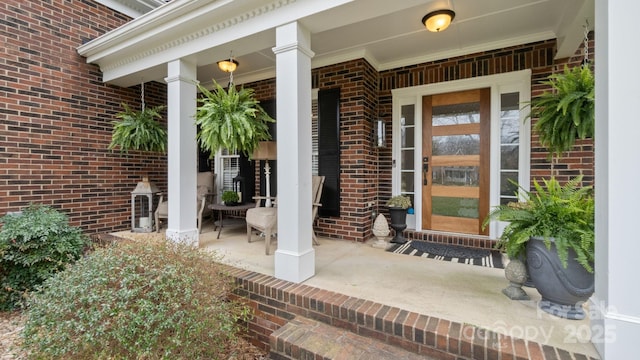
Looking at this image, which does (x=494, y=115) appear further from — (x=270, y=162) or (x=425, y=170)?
(x=270, y=162)

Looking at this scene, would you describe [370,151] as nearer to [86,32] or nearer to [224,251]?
[224,251]

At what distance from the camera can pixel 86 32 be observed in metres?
3.92

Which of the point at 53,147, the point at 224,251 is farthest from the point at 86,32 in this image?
the point at 224,251

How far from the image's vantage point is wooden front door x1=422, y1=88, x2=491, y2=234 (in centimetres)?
367

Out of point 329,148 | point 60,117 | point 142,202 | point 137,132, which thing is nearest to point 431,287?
point 329,148

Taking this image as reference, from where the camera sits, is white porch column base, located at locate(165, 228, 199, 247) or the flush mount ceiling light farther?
white porch column base, located at locate(165, 228, 199, 247)

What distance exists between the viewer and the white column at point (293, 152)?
7.80ft

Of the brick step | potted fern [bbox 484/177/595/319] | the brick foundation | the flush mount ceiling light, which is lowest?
the brick step

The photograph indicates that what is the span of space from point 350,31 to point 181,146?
2432 millimetres

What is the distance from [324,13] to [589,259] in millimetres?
2557

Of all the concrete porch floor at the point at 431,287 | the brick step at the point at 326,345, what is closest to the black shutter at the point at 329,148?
the concrete porch floor at the point at 431,287

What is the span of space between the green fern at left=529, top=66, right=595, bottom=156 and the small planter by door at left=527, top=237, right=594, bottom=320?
2.80 ft

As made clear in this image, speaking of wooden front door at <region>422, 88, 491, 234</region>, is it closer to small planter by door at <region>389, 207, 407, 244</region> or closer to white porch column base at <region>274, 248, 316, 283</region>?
small planter by door at <region>389, 207, 407, 244</region>
